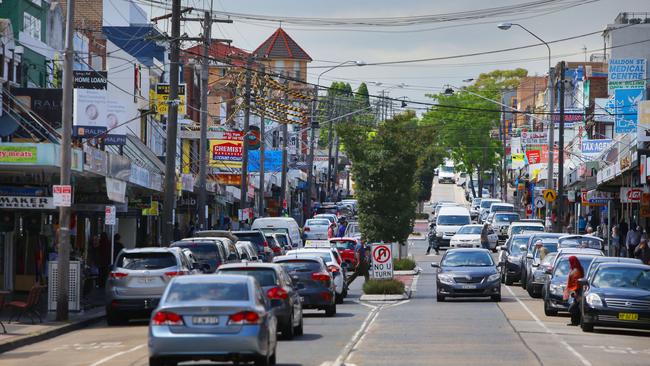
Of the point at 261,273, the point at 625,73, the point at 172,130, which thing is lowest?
the point at 261,273

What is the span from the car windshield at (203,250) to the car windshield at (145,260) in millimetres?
5347

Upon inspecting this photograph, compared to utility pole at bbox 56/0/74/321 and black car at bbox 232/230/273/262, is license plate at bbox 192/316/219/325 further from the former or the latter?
black car at bbox 232/230/273/262

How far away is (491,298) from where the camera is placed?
3700 centimetres

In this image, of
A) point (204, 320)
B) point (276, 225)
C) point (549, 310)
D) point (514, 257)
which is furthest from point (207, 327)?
point (276, 225)

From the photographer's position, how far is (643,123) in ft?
140

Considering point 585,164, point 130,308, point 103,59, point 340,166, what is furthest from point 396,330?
point 340,166

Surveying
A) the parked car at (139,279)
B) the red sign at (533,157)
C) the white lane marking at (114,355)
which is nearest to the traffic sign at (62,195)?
the parked car at (139,279)

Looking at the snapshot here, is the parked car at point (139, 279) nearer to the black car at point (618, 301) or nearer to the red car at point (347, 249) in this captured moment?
the black car at point (618, 301)

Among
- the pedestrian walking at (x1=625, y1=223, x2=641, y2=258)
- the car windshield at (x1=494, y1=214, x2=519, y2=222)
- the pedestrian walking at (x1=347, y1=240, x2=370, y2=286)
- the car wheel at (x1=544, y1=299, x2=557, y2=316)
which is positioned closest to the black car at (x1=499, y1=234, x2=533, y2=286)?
the pedestrian walking at (x1=347, y1=240, x2=370, y2=286)

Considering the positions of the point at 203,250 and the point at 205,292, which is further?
the point at 203,250

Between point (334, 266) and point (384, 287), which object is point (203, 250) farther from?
point (384, 287)

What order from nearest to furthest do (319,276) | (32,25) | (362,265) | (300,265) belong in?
1. (319,276)
2. (300,265)
3. (32,25)
4. (362,265)

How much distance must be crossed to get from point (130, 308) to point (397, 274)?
24.0 metres

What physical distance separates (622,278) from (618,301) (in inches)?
42.5
